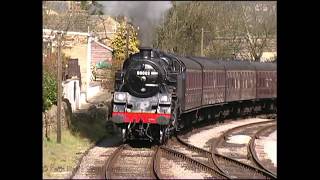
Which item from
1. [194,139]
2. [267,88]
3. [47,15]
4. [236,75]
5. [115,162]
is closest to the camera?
[115,162]

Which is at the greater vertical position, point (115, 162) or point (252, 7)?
point (252, 7)

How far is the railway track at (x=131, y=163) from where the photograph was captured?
41.6 feet

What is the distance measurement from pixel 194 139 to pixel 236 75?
938 centimetres

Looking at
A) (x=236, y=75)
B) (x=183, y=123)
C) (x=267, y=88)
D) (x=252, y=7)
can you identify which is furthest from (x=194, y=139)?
(x=252, y=7)

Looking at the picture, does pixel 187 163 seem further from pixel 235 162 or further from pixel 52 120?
pixel 52 120

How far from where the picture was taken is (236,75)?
2922cm

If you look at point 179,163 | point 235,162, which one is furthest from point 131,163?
point 235,162

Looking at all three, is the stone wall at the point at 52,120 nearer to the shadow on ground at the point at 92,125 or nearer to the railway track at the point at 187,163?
the shadow on ground at the point at 92,125

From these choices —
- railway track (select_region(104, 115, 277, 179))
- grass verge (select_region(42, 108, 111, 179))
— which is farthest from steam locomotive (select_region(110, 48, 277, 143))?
grass verge (select_region(42, 108, 111, 179))

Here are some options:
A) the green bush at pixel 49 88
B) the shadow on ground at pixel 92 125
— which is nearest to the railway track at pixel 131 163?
the shadow on ground at pixel 92 125

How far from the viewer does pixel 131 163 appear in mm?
14438

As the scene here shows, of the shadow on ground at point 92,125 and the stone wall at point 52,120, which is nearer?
the stone wall at point 52,120

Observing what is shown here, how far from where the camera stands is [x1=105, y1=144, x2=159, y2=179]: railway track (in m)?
12.7
